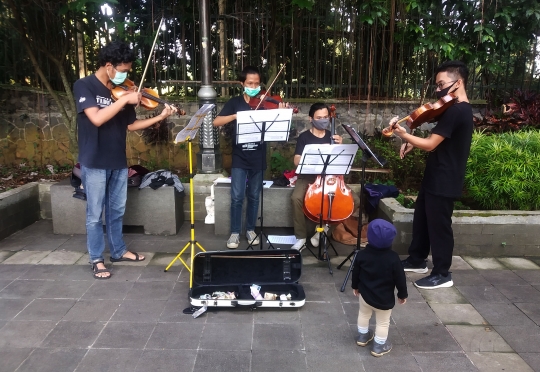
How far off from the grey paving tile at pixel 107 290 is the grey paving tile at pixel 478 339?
253cm

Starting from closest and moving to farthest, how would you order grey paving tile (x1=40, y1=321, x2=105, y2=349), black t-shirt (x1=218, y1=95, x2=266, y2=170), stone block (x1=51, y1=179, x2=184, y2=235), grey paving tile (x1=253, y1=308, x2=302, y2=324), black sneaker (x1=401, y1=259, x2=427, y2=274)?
grey paving tile (x1=40, y1=321, x2=105, y2=349) → grey paving tile (x1=253, y1=308, x2=302, y2=324) → black sneaker (x1=401, y1=259, x2=427, y2=274) → black t-shirt (x1=218, y1=95, x2=266, y2=170) → stone block (x1=51, y1=179, x2=184, y2=235)

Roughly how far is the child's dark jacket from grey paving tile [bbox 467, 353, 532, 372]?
64 centimetres

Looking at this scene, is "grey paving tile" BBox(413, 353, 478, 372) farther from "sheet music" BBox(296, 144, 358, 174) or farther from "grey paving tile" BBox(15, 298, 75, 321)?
"grey paving tile" BBox(15, 298, 75, 321)

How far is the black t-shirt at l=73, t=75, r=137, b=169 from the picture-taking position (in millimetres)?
3682

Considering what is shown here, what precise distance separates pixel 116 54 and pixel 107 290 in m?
1.92

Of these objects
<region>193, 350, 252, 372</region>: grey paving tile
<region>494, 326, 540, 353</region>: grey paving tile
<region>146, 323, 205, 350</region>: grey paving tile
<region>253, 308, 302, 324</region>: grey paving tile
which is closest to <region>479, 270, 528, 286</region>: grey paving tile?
<region>494, 326, 540, 353</region>: grey paving tile

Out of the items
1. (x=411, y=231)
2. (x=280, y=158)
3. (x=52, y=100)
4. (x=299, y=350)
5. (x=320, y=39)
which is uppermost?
(x=320, y=39)

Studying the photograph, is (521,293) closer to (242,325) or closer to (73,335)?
(242,325)

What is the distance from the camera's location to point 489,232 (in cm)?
454

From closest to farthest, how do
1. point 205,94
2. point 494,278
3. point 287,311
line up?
point 287,311 < point 494,278 < point 205,94

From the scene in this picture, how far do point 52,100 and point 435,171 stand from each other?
5929 millimetres

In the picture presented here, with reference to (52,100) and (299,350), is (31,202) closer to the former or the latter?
(52,100)

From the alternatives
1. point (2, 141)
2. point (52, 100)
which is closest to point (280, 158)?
point (52, 100)

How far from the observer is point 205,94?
5.52 metres
